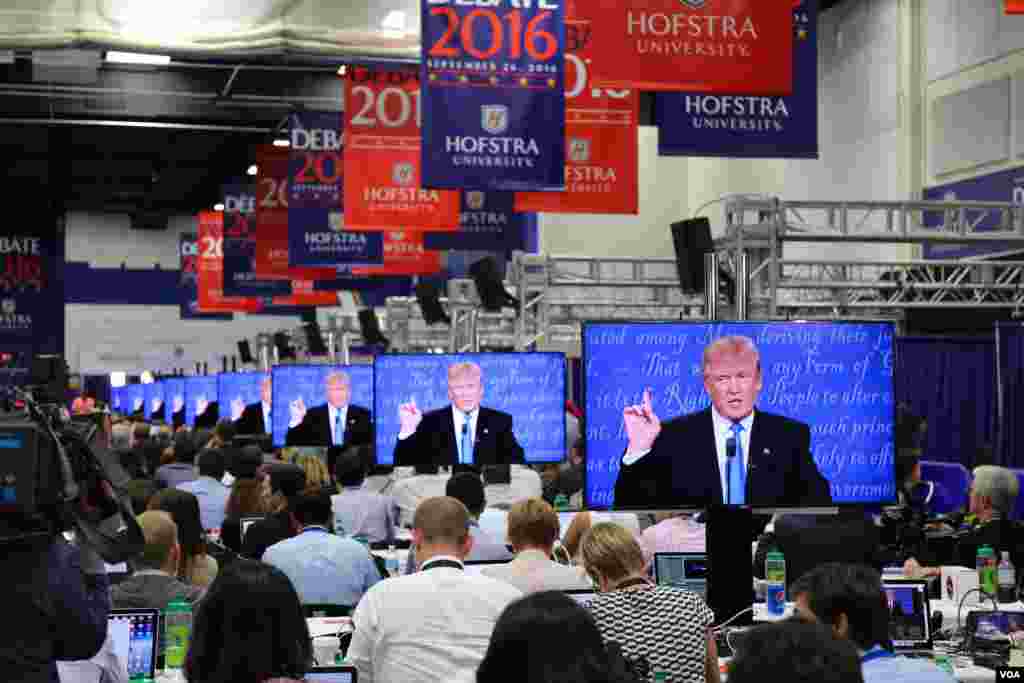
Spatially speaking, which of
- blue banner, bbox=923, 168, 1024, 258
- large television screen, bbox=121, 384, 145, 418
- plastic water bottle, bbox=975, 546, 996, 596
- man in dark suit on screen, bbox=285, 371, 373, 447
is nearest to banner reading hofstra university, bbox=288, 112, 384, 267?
man in dark suit on screen, bbox=285, 371, 373, 447

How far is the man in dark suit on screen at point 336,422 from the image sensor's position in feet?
59.5

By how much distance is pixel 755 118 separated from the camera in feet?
43.0

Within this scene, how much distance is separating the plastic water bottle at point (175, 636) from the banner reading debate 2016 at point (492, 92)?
5.76 m

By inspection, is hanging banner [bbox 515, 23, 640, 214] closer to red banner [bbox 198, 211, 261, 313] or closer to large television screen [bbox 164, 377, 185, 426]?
large television screen [bbox 164, 377, 185, 426]

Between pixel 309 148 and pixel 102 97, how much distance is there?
10.4 metres

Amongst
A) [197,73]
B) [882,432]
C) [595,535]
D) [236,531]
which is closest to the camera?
[595,535]

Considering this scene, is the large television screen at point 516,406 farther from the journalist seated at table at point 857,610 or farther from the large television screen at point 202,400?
the large television screen at point 202,400

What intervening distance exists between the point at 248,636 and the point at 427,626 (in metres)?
1.86

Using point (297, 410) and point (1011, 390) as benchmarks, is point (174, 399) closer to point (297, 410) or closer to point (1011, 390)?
point (297, 410)

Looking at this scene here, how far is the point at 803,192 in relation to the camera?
2533 centimetres

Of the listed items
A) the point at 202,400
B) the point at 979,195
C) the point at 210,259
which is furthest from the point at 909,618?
the point at 210,259

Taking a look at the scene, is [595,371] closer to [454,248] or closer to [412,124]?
[412,124]

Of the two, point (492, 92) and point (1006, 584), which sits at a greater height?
point (492, 92)

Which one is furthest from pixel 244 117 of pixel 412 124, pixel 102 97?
pixel 412 124
